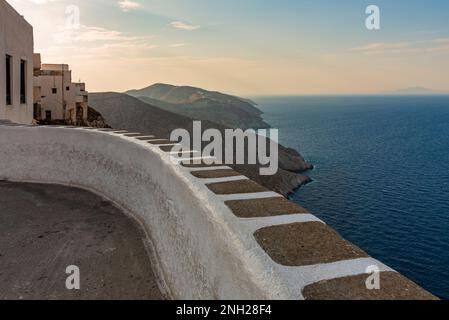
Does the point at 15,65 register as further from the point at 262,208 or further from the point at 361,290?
the point at 361,290

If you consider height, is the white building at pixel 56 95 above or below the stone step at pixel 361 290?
above

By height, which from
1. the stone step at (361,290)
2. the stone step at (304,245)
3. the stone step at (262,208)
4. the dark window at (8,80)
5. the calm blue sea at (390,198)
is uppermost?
the dark window at (8,80)

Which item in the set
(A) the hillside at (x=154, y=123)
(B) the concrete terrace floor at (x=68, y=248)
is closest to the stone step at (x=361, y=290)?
(B) the concrete terrace floor at (x=68, y=248)

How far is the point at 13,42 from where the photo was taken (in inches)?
874

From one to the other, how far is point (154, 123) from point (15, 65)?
350 feet

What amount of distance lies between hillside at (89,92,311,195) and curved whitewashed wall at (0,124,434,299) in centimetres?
6372

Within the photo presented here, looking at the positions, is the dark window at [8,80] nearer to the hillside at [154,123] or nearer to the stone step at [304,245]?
the stone step at [304,245]

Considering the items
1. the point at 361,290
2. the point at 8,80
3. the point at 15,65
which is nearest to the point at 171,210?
the point at 361,290

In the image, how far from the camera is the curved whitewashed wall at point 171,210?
4.22 metres

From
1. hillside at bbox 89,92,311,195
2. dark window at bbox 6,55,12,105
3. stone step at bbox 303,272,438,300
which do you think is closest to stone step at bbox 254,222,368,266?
stone step at bbox 303,272,438,300

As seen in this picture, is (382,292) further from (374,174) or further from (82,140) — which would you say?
(374,174)

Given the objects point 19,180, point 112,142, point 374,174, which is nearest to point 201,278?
point 112,142

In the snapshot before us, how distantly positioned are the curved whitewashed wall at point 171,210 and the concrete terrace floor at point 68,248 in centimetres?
46

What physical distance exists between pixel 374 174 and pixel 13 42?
79.2m
